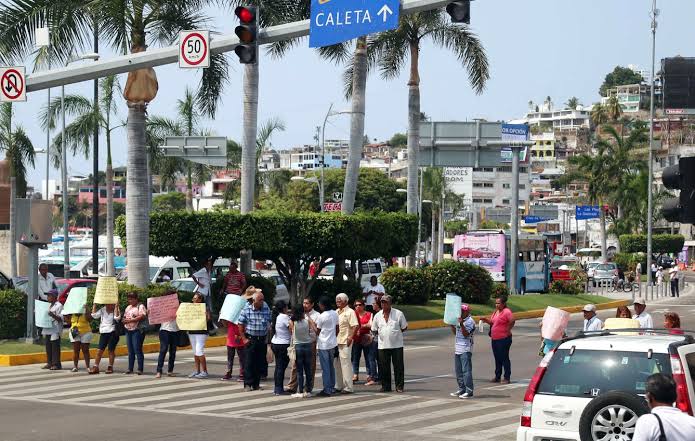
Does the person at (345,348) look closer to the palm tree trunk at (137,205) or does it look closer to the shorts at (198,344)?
the shorts at (198,344)

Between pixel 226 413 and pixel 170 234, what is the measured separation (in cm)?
1434

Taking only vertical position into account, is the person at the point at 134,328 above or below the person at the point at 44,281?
below

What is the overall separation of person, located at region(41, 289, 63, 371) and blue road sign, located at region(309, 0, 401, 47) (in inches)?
337

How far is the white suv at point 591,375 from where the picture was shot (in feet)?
34.9

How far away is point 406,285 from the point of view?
130 ft

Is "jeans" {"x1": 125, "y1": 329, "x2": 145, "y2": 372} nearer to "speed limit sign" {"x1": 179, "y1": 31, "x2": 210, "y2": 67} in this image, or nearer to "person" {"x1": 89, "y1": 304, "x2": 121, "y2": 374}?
"person" {"x1": 89, "y1": 304, "x2": 121, "y2": 374}

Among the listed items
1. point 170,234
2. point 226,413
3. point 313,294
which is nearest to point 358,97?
point 313,294

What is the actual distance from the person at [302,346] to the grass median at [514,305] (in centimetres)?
1695

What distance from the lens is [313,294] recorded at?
34.8 m

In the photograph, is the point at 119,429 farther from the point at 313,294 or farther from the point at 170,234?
the point at 313,294

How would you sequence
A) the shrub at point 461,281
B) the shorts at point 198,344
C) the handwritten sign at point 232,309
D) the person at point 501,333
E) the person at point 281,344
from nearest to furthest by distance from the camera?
the person at point 281,344 < the handwritten sign at point 232,309 < the person at point 501,333 < the shorts at point 198,344 < the shrub at point 461,281

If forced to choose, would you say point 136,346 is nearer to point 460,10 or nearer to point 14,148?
point 460,10

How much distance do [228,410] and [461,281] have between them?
24627 millimetres

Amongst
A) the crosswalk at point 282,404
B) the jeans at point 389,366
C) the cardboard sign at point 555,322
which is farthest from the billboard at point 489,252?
the cardboard sign at point 555,322
